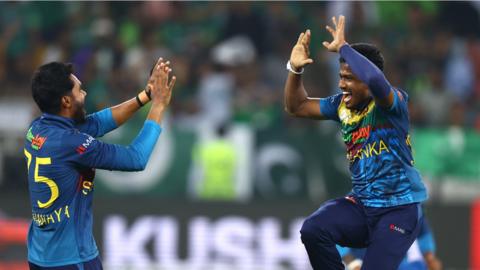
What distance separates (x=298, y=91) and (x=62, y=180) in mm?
1978

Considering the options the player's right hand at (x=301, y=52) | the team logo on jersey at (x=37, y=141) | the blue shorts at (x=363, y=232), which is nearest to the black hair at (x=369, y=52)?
the player's right hand at (x=301, y=52)

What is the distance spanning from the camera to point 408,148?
740 centimetres

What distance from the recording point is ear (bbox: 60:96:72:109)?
697 cm

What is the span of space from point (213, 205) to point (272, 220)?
30.4 inches

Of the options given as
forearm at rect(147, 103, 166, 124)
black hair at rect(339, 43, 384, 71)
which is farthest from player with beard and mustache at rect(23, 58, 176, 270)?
black hair at rect(339, 43, 384, 71)

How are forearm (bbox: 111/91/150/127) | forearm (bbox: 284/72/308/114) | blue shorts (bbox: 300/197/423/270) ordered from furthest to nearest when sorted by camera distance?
1. forearm (bbox: 284/72/308/114)
2. forearm (bbox: 111/91/150/127)
3. blue shorts (bbox: 300/197/423/270)

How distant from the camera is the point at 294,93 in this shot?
→ 313 inches

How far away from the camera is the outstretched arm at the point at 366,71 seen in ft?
22.6

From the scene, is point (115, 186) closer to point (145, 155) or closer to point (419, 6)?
point (419, 6)

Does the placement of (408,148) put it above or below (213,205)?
above

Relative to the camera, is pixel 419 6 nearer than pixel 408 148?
No

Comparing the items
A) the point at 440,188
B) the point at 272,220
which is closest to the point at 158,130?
the point at 272,220

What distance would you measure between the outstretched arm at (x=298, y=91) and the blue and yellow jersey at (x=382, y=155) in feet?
1.60

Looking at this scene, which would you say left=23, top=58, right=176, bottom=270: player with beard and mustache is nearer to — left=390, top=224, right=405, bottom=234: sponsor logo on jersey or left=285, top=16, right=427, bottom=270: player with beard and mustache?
left=285, top=16, right=427, bottom=270: player with beard and mustache
